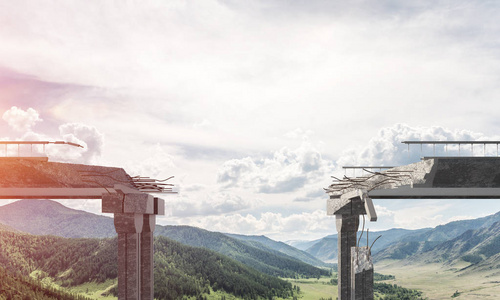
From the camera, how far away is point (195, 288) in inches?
2264

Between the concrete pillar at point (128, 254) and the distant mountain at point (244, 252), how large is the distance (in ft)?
412

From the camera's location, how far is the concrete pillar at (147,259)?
20197 mm

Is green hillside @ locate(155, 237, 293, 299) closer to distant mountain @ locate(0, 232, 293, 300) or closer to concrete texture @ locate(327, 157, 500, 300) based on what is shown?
distant mountain @ locate(0, 232, 293, 300)

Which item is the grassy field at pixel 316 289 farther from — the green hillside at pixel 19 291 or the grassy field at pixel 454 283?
the green hillside at pixel 19 291

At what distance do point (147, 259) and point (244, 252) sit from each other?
155229 millimetres

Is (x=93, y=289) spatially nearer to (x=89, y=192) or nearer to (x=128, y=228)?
(x=89, y=192)

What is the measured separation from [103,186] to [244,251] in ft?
526

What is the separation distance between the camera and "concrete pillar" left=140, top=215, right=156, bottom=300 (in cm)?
2020

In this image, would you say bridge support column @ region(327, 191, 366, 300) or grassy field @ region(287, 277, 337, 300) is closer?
bridge support column @ region(327, 191, 366, 300)

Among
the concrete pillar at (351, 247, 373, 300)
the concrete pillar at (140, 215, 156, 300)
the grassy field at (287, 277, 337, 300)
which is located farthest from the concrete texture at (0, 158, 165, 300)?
the grassy field at (287, 277, 337, 300)

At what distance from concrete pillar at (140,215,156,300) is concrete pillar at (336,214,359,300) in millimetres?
8588

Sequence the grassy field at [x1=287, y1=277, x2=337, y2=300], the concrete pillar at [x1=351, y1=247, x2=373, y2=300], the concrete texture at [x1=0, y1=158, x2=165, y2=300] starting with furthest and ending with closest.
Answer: the grassy field at [x1=287, y1=277, x2=337, y2=300]
the concrete texture at [x1=0, y1=158, x2=165, y2=300]
the concrete pillar at [x1=351, y1=247, x2=373, y2=300]

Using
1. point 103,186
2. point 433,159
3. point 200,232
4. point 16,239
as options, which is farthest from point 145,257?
point 200,232

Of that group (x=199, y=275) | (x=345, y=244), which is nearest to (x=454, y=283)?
(x=199, y=275)
